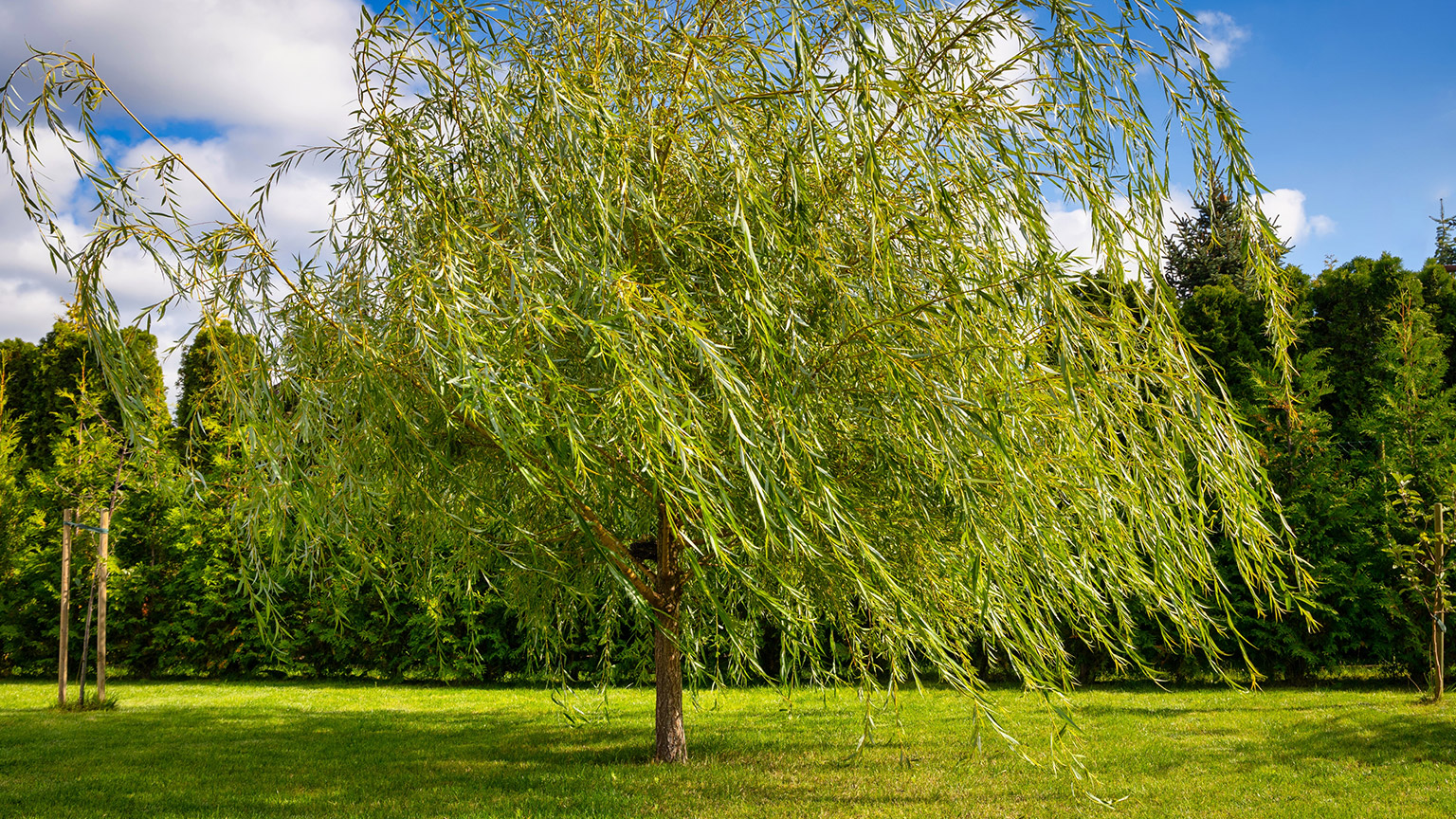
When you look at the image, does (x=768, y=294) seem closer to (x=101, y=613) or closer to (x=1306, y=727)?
(x=1306, y=727)

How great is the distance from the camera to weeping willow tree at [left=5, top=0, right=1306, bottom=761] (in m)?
2.66

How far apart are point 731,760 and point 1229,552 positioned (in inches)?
196

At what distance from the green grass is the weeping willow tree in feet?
3.75

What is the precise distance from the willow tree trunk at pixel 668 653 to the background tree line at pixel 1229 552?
246cm

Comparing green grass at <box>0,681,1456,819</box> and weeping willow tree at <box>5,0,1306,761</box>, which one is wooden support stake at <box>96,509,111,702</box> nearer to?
green grass at <box>0,681,1456,819</box>

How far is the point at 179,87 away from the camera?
2.58m

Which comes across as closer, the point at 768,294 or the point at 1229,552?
the point at 768,294

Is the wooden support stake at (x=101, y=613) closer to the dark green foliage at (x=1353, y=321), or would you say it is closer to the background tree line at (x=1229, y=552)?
the background tree line at (x=1229, y=552)

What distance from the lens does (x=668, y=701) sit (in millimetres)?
4977

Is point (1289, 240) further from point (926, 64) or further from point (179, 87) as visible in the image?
point (179, 87)

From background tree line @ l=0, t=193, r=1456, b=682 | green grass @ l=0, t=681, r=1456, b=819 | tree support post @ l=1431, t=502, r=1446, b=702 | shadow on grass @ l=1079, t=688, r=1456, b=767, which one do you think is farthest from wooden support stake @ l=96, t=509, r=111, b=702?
tree support post @ l=1431, t=502, r=1446, b=702

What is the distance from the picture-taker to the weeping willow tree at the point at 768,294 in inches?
105

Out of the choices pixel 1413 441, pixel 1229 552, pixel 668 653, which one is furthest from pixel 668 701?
pixel 1413 441

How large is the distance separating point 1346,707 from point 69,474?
1287 cm
